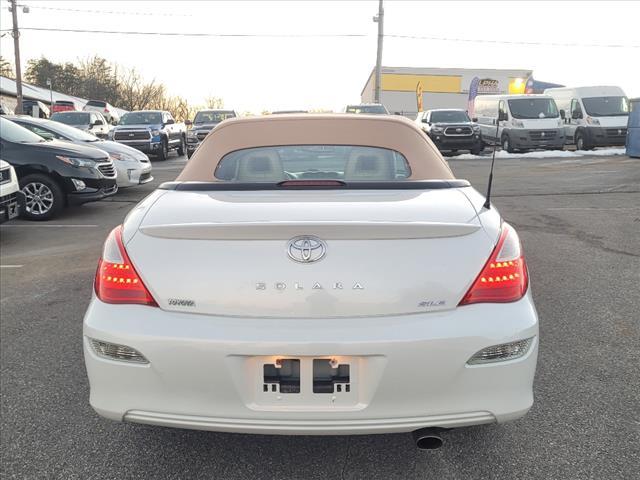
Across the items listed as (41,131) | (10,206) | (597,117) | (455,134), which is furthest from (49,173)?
(597,117)

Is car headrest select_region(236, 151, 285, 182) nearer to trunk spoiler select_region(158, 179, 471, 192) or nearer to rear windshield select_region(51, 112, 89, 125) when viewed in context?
trunk spoiler select_region(158, 179, 471, 192)

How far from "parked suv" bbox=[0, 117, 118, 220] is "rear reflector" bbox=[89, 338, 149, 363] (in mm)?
7490

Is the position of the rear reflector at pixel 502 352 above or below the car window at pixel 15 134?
below

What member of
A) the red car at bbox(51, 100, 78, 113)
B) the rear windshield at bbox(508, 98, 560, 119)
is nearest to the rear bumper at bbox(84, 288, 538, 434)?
the rear windshield at bbox(508, 98, 560, 119)

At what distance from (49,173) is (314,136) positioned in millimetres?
6934

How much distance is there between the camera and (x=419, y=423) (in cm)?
210

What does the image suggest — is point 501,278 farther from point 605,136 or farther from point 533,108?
point 605,136

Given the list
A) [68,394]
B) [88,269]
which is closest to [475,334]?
[68,394]

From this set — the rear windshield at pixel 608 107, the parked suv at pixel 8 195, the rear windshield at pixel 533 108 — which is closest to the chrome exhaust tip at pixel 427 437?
the parked suv at pixel 8 195

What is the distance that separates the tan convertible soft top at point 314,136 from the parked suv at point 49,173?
6358mm

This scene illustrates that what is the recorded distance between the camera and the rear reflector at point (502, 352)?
211 centimetres

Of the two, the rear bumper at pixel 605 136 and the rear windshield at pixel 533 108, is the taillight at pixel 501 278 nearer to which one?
the rear windshield at pixel 533 108

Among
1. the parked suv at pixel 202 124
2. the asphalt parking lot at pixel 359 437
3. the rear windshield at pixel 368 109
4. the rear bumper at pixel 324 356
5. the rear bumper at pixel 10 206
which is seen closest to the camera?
the rear bumper at pixel 324 356

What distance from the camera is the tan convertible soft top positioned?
10.7 feet
